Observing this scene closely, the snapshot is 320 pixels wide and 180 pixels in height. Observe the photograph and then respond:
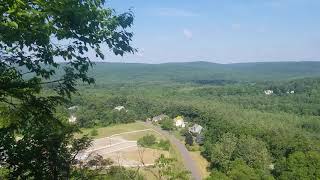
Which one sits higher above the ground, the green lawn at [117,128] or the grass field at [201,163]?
the grass field at [201,163]

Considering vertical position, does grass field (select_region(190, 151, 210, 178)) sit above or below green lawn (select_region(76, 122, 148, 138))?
above

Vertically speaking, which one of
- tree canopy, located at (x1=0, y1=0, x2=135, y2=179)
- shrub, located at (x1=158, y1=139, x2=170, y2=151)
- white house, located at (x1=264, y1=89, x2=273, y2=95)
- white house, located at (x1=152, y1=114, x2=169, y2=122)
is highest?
tree canopy, located at (x1=0, y1=0, x2=135, y2=179)

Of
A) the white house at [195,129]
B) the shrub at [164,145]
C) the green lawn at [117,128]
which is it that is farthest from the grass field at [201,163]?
the green lawn at [117,128]

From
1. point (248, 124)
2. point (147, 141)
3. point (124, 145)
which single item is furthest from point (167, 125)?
point (124, 145)

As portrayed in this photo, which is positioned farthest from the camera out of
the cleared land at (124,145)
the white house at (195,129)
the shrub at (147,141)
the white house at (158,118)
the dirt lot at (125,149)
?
the white house at (158,118)

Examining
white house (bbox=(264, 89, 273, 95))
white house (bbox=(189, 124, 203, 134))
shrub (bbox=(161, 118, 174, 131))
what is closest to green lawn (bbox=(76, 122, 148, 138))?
shrub (bbox=(161, 118, 174, 131))

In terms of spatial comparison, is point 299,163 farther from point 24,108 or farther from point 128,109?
point 128,109

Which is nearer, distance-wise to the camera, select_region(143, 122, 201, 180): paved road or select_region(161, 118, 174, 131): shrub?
select_region(143, 122, 201, 180): paved road

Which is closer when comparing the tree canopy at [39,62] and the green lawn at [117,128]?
the tree canopy at [39,62]

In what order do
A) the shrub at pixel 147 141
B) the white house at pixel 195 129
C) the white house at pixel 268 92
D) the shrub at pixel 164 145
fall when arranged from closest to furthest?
the shrub at pixel 164 145 < the shrub at pixel 147 141 < the white house at pixel 195 129 < the white house at pixel 268 92

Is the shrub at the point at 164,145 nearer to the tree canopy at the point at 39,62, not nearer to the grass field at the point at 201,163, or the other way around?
the grass field at the point at 201,163

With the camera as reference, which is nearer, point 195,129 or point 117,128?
point 195,129

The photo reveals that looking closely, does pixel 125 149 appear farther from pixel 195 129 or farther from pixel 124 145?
pixel 195 129

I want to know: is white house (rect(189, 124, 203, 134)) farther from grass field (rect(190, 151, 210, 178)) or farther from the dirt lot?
grass field (rect(190, 151, 210, 178))
